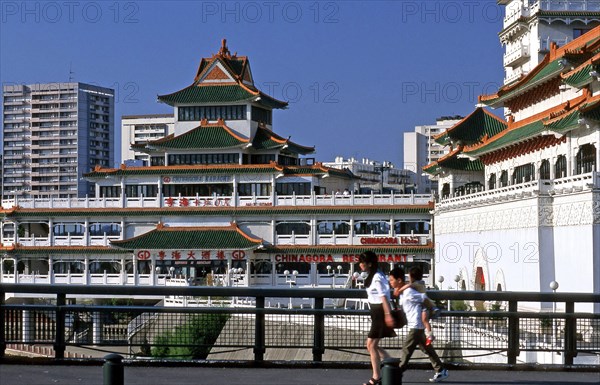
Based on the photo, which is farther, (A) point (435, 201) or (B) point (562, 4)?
(A) point (435, 201)

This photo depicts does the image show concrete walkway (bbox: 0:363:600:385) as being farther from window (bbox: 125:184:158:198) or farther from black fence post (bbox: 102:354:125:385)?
window (bbox: 125:184:158:198)

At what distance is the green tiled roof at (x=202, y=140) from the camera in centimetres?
7825

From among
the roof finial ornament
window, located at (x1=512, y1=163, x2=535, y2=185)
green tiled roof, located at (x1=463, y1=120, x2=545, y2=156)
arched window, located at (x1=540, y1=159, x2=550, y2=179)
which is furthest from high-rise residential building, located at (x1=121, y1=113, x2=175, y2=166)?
arched window, located at (x1=540, y1=159, x2=550, y2=179)

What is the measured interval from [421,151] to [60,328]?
172681 millimetres

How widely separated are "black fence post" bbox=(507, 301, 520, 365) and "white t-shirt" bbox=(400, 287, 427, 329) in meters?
1.94

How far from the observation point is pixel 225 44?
8400 centimetres

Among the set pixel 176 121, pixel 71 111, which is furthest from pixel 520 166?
pixel 71 111

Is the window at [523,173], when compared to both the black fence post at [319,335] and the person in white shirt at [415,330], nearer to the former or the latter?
the black fence post at [319,335]

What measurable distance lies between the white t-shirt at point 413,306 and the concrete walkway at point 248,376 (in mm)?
852

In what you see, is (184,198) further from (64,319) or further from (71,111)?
(71,111)

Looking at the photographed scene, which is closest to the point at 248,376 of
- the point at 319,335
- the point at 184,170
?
the point at 319,335

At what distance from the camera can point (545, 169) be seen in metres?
50.9

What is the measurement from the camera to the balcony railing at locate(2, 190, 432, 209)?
74438mm

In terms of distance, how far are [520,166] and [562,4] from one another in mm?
15618
